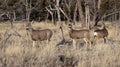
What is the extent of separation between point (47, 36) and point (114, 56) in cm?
591

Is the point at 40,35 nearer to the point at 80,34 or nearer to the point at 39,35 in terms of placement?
the point at 39,35

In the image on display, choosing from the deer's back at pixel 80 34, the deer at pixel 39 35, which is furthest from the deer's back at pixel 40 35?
the deer's back at pixel 80 34

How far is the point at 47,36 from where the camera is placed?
55.0ft

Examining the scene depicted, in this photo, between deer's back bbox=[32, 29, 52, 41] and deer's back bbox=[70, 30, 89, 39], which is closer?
deer's back bbox=[70, 30, 89, 39]

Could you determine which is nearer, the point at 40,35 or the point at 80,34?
the point at 80,34

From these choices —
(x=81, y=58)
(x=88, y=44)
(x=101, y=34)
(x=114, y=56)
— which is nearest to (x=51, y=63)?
(x=81, y=58)

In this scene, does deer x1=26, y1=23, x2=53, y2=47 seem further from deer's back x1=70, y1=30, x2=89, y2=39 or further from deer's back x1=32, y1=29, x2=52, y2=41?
deer's back x1=70, y1=30, x2=89, y2=39

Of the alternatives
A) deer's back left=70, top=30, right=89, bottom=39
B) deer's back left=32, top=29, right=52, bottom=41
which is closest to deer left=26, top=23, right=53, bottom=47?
deer's back left=32, top=29, right=52, bottom=41

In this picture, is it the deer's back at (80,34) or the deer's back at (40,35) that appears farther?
the deer's back at (40,35)

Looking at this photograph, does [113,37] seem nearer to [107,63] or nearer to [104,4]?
[107,63]

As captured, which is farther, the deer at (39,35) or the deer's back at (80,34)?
the deer at (39,35)

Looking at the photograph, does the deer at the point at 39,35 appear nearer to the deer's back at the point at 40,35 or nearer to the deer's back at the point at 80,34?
the deer's back at the point at 40,35

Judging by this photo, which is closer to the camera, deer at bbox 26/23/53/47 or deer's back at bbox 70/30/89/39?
deer's back at bbox 70/30/89/39

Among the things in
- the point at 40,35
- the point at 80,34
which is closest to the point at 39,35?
the point at 40,35
